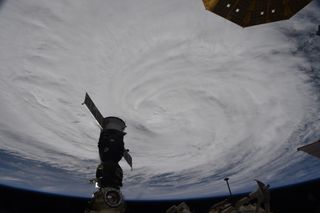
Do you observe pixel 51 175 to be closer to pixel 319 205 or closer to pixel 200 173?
pixel 200 173

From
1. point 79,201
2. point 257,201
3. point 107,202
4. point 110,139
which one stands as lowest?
point 257,201

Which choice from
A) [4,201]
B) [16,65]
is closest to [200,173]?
[16,65]

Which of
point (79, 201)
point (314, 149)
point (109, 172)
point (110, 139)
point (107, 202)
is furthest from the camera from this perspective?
point (79, 201)

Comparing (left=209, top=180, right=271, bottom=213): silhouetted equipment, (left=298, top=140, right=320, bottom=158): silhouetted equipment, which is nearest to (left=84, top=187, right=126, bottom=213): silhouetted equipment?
(left=209, top=180, right=271, bottom=213): silhouetted equipment

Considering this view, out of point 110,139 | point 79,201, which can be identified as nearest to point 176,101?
point 110,139

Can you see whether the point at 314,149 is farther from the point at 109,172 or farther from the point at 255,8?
the point at 109,172

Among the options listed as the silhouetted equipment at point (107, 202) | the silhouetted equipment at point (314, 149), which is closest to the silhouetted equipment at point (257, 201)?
the silhouetted equipment at point (314, 149)

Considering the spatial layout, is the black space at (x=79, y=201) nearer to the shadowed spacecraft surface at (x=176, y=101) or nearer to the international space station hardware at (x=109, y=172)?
the shadowed spacecraft surface at (x=176, y=101)

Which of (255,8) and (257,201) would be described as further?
(257,201)
